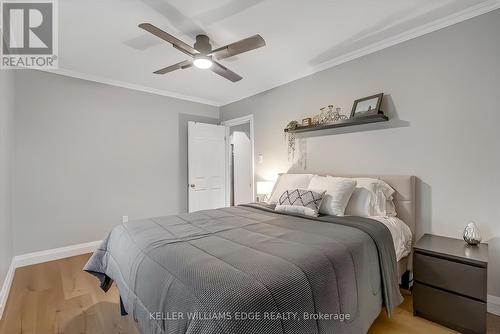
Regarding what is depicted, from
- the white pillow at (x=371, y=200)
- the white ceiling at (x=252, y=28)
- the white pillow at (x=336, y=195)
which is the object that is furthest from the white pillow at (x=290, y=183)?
the white ceiling at (x=252, y=28)

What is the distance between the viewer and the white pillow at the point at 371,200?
7.33ft

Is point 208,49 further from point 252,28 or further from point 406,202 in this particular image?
point 406,202

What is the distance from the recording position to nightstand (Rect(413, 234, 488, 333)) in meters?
1.58

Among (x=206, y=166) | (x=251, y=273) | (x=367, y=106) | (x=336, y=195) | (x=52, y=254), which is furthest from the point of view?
(x=206, y=166)

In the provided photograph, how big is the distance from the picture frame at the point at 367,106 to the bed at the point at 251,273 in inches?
47.0

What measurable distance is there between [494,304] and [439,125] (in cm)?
158

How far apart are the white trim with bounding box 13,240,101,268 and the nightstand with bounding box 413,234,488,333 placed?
3901 mm

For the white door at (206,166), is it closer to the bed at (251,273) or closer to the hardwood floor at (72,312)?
the hardwood floor at (72,312)

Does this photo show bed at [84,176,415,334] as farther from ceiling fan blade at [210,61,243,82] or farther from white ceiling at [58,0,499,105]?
white ceiling at [58,0,499,105]

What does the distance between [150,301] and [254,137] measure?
320cm

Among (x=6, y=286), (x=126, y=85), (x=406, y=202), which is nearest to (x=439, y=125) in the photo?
(x=406, y=202)

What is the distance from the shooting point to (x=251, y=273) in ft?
3.42

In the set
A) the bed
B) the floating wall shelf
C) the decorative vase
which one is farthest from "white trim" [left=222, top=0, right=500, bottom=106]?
the bed

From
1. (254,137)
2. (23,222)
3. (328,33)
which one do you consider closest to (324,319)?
(328,33)
